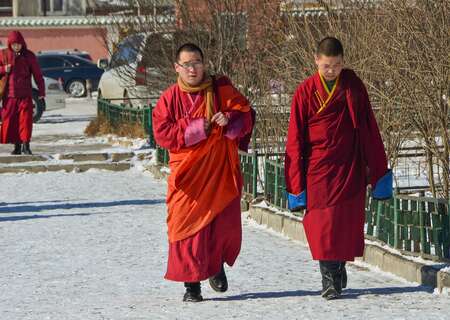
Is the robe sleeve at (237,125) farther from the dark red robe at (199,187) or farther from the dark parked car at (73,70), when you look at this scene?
the dark parked car at (73,70)

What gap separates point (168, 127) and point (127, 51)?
15.8 metres

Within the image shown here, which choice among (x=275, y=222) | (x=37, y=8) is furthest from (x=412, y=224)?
(x=37, y=8)

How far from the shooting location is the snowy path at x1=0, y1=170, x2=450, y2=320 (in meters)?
8.91

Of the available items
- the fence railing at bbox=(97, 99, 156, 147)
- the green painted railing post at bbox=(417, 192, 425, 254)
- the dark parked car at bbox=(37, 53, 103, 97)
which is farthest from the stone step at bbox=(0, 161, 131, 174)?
the dark parked car at bbox=(37, 53, 103, 97)

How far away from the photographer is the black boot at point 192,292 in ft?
30.6

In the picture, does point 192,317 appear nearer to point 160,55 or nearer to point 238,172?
point 238,172

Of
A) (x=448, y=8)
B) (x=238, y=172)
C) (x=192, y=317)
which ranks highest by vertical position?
(x=448, y=8)

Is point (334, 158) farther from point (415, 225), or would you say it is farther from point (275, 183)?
point (275, 183)

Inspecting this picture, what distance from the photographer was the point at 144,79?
23.3 m

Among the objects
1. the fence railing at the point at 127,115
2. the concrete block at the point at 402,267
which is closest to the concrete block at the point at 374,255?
the concrete block at the point at 402,267

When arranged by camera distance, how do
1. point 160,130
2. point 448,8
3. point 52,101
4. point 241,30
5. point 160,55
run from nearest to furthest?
point 160,130, point 448,8, point 241,30, point 160,55, point 52,101

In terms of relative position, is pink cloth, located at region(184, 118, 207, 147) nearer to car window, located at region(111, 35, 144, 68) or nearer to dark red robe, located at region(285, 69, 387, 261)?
dark red robe, located at region(285, 69, 387, 261)

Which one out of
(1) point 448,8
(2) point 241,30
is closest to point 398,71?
(1) point 448,8

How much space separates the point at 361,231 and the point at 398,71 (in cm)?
247
